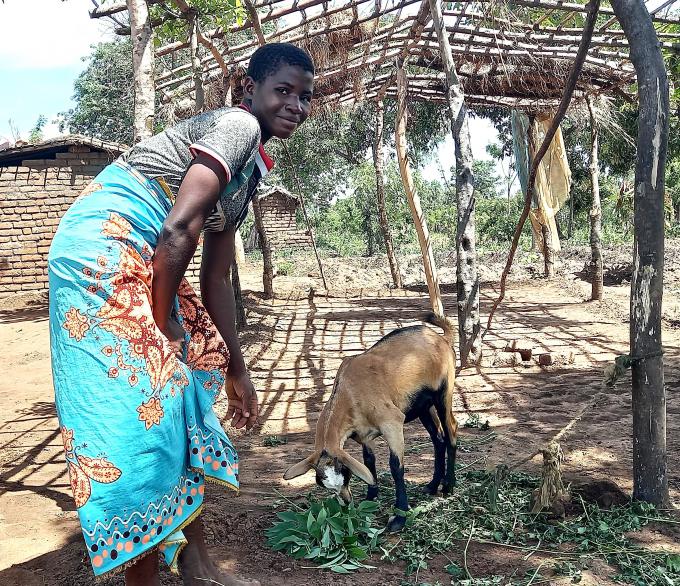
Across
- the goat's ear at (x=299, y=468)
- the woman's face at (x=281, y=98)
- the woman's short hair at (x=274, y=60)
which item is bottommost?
the goat's ear at (x=299, y=468)

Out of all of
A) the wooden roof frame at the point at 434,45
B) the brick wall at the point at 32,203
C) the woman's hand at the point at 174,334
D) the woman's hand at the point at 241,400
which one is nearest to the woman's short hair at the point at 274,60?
the woman's hand at the point at 174,334

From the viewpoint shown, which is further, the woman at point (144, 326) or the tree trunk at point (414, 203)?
the tree trunk at point (414, 203)

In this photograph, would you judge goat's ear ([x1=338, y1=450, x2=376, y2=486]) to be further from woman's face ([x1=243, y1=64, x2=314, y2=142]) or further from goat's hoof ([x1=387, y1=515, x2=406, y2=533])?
woman's face ([x1=243, y1=64, x2=314, y2=142])

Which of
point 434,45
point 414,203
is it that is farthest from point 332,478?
point 434,45

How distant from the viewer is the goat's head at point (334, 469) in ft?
10.9

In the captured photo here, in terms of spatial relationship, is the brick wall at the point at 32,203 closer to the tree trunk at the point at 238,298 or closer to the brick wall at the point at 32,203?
the brick wall at the point at 32,203

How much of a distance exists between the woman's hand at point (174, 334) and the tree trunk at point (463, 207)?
5605mm

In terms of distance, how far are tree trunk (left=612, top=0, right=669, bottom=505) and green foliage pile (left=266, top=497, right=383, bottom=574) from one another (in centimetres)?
159

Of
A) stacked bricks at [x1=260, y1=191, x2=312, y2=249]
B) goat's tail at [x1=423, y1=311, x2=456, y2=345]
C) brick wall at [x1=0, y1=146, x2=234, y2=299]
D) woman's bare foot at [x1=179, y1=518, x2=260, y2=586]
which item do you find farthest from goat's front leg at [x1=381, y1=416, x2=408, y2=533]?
stacked bricks at [x1=260, y1=191, x2=312, y2=249]

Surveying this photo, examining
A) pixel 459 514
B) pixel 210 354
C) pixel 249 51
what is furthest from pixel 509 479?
pixel 249 51

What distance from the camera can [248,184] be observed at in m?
2.31

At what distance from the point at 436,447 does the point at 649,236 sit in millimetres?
1807

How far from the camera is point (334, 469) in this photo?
337 cm

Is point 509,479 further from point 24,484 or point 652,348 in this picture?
point 24,484
